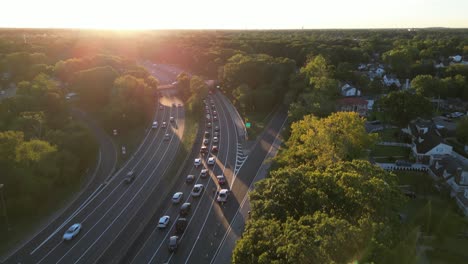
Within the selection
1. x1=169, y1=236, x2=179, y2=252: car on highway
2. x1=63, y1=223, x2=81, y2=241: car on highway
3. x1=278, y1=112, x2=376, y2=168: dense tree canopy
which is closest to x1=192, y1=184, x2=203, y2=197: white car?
x1=169, y1=236, x2=179, y2=252: car on highway

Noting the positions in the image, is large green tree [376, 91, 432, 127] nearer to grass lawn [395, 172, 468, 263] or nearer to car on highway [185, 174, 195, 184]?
grass lawn [395, 172, 468, 263]

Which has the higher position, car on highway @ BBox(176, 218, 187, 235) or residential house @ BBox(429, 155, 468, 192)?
residential house @ BBox(429, 155, 468, 192)

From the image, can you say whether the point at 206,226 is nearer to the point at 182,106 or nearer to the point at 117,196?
the point at 117,196

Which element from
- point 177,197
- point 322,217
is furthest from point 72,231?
point 322,217

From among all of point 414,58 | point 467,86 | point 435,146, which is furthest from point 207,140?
point 414,58

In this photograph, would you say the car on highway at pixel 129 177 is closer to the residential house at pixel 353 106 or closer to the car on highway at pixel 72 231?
the car on highway at pixel 72 231

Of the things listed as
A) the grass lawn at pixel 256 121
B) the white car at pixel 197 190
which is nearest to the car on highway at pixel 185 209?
the white car at pixel 197 190
